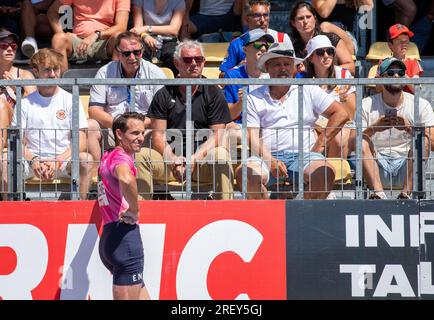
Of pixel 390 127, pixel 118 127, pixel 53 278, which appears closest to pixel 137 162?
pixel 118 127

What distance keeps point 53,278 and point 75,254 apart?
26 cm

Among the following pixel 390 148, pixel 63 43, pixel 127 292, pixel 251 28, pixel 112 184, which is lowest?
pixel 127 292

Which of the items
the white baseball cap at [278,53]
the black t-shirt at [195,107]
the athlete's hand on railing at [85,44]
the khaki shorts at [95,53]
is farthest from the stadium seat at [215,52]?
the black t-shirt at [195,107]

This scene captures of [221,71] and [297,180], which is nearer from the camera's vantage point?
[297,180]

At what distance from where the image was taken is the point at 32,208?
32.0 feet

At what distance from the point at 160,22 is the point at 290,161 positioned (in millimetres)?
3383

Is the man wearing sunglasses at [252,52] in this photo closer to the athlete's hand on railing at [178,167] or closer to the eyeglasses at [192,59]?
the eyeglasses at [192,59]

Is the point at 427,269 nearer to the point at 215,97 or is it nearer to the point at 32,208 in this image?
the point at 215,97

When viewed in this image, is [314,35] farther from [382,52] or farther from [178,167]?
[178,167]

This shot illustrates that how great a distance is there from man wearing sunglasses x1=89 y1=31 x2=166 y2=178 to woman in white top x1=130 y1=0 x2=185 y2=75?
4.17 ft

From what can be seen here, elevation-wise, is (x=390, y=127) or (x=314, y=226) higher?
(x=390, y=127)

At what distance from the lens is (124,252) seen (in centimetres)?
927

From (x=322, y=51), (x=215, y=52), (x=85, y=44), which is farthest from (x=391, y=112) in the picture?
(x=85, y=44)

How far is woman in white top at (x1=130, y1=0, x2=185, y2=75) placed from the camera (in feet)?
39.9
